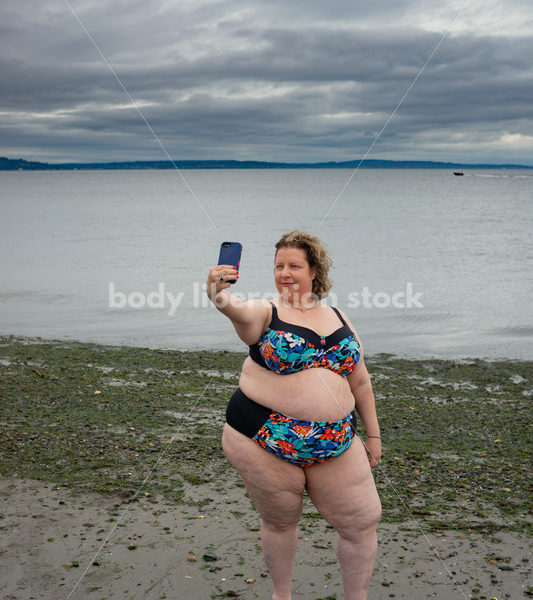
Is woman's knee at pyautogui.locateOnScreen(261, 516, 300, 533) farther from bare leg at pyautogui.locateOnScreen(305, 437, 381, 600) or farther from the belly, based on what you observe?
the belly

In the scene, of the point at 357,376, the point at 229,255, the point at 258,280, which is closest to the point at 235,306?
the point at 229,255

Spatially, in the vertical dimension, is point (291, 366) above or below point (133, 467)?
above

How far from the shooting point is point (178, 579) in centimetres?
465

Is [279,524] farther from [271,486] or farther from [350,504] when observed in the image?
[350,504]

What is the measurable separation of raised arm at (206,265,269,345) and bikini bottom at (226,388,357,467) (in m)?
0.41

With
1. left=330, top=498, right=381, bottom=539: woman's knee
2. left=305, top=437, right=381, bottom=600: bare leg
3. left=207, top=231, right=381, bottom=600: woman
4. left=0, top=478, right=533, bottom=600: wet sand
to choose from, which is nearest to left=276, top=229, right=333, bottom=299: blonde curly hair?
left=207, top=231, right=381, bottom=600: woman

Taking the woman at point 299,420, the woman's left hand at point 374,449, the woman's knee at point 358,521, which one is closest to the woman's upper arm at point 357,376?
the woman at point 299,420

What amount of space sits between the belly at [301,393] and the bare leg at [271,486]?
0.26 meters

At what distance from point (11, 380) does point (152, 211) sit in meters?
71.5

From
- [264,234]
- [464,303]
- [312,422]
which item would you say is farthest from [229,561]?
[264,234]

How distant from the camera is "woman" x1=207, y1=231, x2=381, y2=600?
11.5 feet

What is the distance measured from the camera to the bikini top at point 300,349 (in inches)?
139

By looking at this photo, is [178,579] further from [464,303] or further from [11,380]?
[464,303]

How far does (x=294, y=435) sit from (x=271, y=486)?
1.05ft
